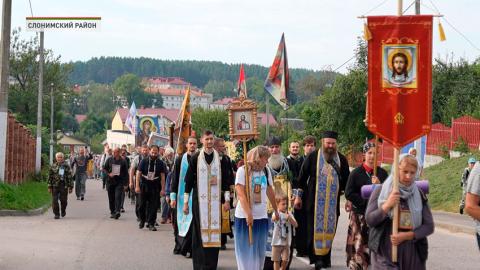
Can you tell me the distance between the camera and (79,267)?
534 inches

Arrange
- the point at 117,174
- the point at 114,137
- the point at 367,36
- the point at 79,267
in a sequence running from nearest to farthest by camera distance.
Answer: the point at 367,36
the point at 79,267
the point at 117,174
the point at 114,137

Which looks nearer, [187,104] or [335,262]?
[335,262]

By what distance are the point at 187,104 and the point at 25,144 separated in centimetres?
2026

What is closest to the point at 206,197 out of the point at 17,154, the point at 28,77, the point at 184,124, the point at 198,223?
the point at 198,223

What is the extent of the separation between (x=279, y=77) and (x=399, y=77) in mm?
21208

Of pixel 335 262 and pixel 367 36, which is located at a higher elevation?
pixel 367 36

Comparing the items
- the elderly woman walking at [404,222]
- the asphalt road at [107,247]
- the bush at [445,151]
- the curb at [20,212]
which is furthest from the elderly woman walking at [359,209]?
the bush at [445,151]

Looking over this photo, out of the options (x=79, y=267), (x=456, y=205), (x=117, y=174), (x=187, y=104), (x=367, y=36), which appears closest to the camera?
(x=367, y=36)

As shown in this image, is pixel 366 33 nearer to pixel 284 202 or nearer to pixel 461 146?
pixel 284 202

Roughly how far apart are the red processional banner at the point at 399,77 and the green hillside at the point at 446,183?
1785cm

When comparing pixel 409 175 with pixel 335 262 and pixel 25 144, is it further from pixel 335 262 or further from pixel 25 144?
pixel 25 144

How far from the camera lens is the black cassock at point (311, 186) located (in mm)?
13625

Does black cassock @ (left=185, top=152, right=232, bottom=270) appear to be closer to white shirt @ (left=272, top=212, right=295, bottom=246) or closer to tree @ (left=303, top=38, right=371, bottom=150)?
white shirt @ (left=272, top=212, right=295, bottom=246)

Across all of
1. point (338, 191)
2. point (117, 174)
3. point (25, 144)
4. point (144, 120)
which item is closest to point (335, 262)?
point (338, 191)
